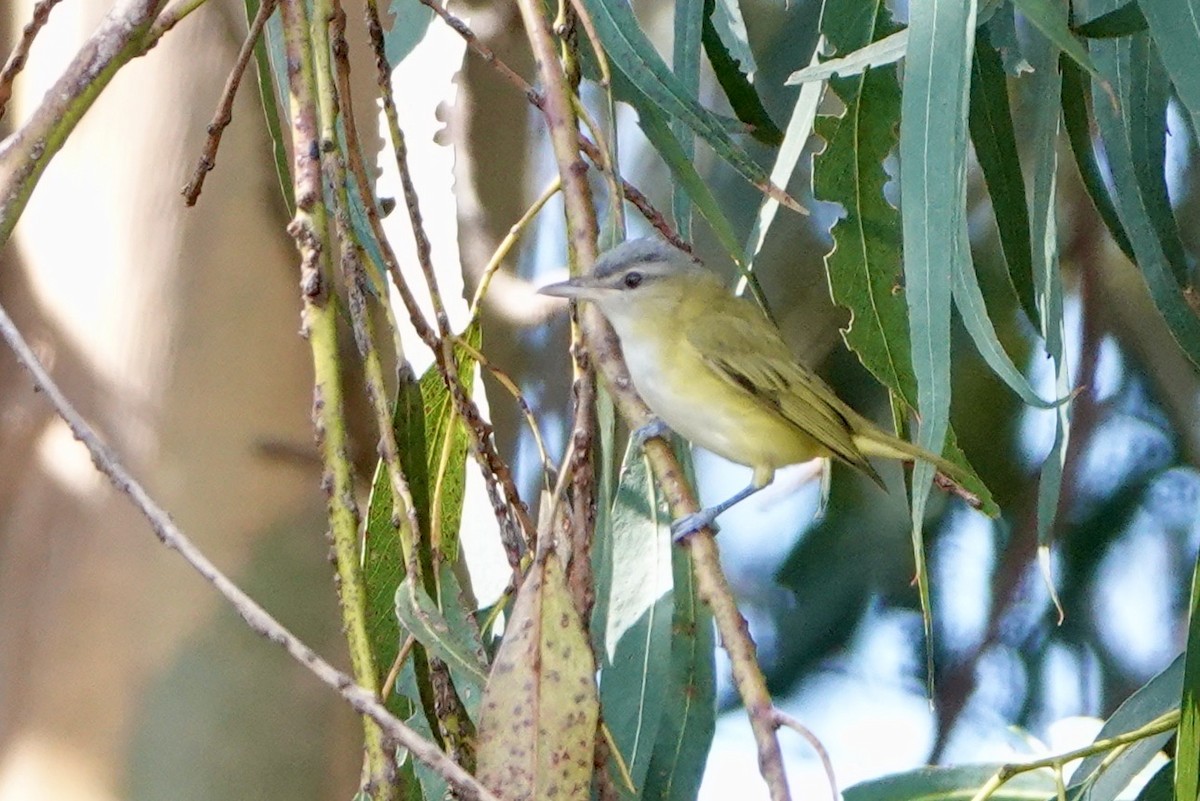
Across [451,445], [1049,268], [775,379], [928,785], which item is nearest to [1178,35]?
[1049,268]

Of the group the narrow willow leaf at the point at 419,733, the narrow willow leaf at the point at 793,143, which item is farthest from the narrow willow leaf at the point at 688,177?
the narrow willow leaf at the point at 419,733

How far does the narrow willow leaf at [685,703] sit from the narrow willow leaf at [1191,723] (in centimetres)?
32

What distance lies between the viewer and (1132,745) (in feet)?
4.07

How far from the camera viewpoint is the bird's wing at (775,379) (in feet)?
4.45

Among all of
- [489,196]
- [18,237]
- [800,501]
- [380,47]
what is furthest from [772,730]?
[800,501]

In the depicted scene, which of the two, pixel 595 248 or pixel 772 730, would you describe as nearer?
pixel 772 730

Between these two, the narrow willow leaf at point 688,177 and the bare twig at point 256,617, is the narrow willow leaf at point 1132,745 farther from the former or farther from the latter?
the bare twig at point 256,617

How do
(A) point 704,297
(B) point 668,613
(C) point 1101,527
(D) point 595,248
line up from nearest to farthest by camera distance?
(D) point 595,248, (B) point 668,613, (A) point 704,297, (C) point 1101,527

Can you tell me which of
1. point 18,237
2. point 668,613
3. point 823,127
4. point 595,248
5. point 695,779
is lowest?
point 695,779

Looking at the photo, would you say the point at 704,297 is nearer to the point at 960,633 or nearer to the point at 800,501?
the point at 800,501

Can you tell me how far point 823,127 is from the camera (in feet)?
3.71

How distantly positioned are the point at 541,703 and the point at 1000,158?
0.77 meters

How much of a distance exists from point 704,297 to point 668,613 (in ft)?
2.13

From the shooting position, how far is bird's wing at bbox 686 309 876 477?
136 cm
